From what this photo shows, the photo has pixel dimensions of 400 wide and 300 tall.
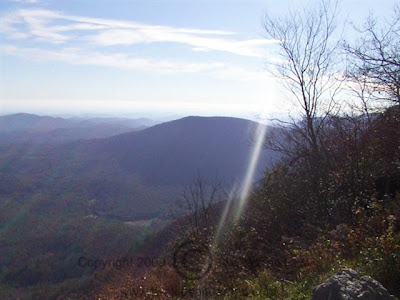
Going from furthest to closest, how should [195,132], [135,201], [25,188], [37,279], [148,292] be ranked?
[195,132] < [25,188] < [135,201] < [37,279] < [148,292]

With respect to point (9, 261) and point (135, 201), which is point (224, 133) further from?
point (9, 261)

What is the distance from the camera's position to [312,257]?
504cm

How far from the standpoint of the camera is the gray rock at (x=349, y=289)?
3.26m

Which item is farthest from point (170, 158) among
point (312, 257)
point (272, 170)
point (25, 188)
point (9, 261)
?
point (312, 257)

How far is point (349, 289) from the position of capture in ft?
10.8

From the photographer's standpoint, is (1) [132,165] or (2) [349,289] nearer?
(2) [349,289]

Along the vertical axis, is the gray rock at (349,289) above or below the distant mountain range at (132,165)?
above

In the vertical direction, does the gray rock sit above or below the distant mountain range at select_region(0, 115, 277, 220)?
above

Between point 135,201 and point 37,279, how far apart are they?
38.1 meters

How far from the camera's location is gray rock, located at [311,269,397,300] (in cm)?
326

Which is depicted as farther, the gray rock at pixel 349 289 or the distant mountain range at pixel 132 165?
the distant mountain range at pixel 132 165

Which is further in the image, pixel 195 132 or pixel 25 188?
pixel 195 132

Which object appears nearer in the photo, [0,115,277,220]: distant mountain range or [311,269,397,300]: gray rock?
[311,269,397,300]: gray rock

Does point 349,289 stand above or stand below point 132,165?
above
